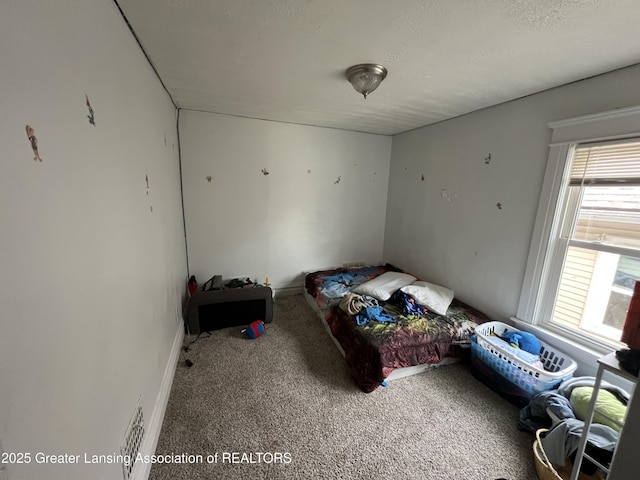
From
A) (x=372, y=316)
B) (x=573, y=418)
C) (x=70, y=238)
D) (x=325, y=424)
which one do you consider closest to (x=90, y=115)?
(x=70, y=238)

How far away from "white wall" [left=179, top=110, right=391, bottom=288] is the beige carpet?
1.23 meters

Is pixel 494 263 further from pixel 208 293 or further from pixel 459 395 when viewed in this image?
pixel 208 293

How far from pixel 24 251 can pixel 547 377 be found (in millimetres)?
2455

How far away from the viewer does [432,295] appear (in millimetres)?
2459

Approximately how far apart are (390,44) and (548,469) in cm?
226

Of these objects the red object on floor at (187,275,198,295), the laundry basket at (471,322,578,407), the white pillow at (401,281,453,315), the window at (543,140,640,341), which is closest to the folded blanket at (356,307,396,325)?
the white pillow at (401,281,453,315)

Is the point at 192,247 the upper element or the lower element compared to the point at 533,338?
upper

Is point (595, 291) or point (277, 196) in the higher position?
point (277, 196)

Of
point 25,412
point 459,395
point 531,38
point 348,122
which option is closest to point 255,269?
point 348,122

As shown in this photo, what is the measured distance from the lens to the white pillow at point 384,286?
2568 mm

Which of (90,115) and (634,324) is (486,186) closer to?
(634,324)

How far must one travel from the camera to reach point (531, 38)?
1.21 m

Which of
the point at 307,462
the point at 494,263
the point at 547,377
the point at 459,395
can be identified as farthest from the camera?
the point at 494,263

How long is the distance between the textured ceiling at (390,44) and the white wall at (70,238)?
0.37 meters
